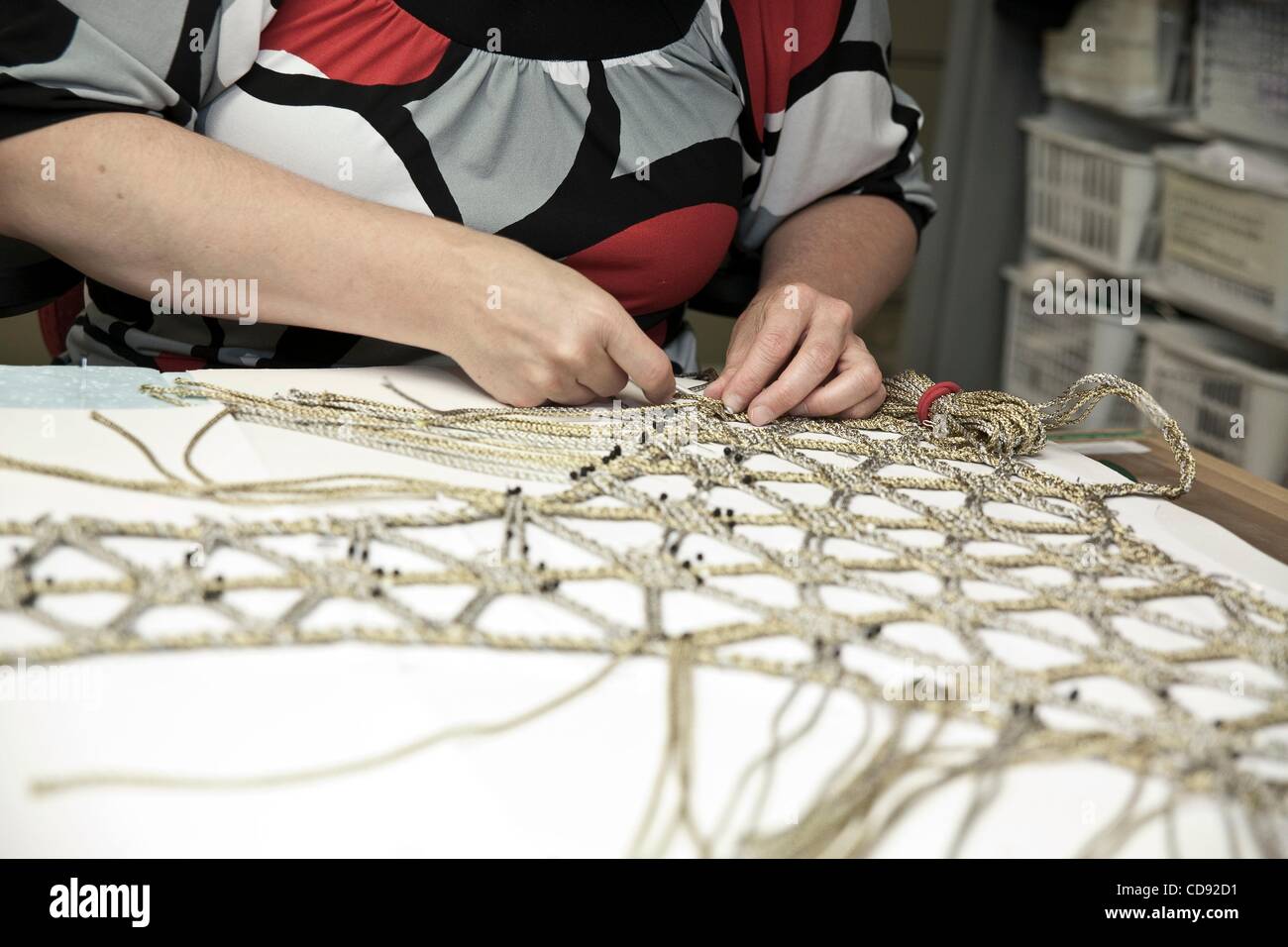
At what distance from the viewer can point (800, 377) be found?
0.76 meters

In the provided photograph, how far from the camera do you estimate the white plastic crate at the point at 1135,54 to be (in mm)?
1871

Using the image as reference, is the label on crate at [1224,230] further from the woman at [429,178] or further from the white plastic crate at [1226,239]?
the woman at [429,178]

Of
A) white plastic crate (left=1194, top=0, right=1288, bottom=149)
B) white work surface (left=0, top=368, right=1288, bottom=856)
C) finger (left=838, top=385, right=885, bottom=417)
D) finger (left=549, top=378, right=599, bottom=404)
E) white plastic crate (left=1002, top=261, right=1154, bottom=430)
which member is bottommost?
white plastic crate (left=1002, top=261, right=1154, bottom=430)

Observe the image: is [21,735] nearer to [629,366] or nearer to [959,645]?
[959,645]

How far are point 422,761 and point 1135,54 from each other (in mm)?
1888

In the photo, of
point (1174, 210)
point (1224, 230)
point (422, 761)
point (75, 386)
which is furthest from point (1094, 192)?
point (422, 761)

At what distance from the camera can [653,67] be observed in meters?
0.86

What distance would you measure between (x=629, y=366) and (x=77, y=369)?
317 mm

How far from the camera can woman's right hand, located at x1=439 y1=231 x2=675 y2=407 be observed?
70 centimetres

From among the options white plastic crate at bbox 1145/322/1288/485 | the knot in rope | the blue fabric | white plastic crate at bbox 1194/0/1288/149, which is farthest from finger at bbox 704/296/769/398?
white plastic crate at bbox 1194/0/1288/149

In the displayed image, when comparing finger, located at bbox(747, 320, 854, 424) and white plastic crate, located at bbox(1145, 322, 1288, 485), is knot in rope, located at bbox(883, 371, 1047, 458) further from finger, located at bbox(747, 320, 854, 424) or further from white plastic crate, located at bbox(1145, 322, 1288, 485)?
white plastic crate, located at bbox(1145, 322, 1288, 485)

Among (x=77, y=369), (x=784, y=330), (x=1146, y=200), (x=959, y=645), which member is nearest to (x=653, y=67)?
(x=784, y=330)

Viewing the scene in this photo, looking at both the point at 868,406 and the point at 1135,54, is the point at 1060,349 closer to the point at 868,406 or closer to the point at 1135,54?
the point at 1135,54
